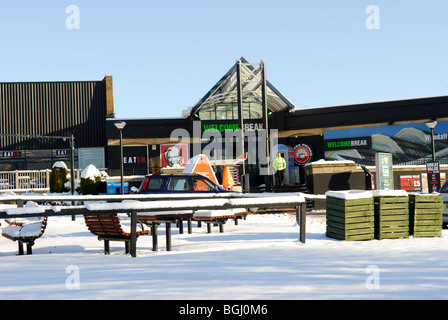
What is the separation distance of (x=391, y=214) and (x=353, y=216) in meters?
1.04

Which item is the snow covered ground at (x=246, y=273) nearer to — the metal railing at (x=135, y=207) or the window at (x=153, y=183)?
the metal railing at (x=135, y=207)

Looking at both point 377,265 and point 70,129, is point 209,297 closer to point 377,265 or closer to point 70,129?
point 377,265

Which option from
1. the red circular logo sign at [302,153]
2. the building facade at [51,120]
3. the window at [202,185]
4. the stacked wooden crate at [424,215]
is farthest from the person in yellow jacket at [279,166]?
the stacked wooden crate at [424,215]

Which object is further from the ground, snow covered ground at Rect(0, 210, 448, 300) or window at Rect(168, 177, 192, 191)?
window at Rect(168, 177, 192, 191)

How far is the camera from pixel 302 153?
1522 inches

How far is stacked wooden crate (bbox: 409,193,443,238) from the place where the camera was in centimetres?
1235

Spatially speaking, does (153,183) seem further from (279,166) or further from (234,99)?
(234,99)

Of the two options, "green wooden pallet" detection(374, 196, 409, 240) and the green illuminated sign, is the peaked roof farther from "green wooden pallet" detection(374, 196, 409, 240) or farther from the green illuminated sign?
"green wooden pallet" detection(374, 196, 409, 240)

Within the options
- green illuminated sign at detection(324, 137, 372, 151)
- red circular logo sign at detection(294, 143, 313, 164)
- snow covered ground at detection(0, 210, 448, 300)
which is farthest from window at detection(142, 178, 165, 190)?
red circular logo sign at detection(294, 143, 313, 164)

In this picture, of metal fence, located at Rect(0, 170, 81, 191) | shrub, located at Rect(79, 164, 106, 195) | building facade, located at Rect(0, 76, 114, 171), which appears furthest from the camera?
building facade, located at Rect(0, 76, 114, 171)

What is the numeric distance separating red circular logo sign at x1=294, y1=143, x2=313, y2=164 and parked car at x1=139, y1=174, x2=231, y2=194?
2246cm

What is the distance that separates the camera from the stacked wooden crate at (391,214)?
11.9m

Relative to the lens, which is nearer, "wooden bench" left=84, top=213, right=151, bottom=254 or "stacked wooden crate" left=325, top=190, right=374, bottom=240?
"wooden bench" left=84, top=213, right=151, bottom=254

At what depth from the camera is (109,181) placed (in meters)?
33.2
